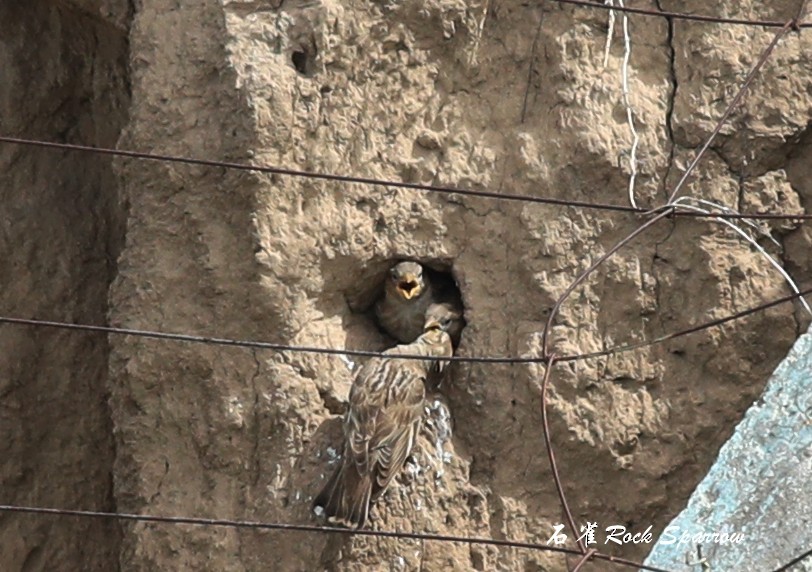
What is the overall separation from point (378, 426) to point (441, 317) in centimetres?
49

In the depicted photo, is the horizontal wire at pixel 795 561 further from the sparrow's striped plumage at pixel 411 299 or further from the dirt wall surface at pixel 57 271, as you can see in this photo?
the dirt wall surface at pixel 57 271

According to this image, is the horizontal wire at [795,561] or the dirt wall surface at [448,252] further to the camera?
the dirt wall surface at [448,252]

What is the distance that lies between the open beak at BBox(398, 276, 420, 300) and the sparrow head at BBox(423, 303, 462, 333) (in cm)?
9

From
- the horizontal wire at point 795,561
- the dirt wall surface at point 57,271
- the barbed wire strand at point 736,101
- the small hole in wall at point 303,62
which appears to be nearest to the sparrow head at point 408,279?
the small hole in wall at point 303,62

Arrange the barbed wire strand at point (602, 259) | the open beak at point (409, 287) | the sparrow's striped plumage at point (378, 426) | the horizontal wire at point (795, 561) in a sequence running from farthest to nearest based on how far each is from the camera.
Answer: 1. the open beak at point (409, 287)
2. the sparrow's striped plumage at point (378, 426)
3. the barbed wire strand at point (602, 259)
4. the horizontal wire at point (795, 561)

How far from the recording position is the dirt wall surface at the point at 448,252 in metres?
5.39

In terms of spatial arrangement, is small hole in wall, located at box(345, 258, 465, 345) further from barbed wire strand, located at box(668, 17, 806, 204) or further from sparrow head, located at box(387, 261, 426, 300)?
barbed wire strand, located at box(668, 17, 806, 204)

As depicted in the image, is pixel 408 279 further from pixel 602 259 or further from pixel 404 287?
pixel 602 259

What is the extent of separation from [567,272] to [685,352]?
0.43 metres

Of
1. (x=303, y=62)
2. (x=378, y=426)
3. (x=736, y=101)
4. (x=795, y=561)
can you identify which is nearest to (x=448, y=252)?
(x=378, y=426)

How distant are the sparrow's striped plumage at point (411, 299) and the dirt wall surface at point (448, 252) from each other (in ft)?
0.19

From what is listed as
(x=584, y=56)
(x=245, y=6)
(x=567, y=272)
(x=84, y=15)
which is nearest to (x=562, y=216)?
(x=567, y=272)

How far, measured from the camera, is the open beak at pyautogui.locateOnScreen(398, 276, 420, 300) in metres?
5.54

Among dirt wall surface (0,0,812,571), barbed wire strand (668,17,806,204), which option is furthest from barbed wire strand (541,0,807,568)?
dirt wall surface (0,0,812,571)
